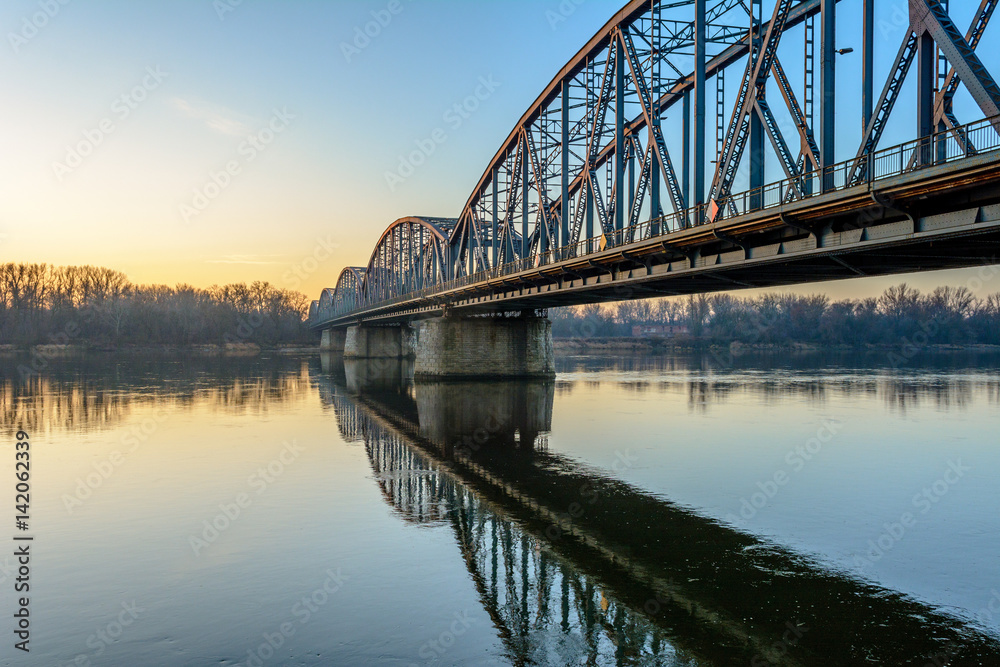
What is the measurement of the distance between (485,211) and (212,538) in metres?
49.5

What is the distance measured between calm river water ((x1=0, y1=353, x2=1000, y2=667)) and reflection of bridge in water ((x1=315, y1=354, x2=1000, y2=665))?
55 mm

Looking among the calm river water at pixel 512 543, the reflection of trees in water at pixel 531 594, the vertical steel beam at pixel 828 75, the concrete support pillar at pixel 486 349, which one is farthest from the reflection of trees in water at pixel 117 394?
the vertical steel beam at pixel 828 75

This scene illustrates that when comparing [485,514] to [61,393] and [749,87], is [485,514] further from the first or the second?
[61,393]

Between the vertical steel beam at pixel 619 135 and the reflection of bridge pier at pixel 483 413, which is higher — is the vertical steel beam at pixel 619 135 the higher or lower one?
the higher one

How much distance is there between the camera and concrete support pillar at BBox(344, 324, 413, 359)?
107 meters

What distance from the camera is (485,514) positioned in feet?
55.3

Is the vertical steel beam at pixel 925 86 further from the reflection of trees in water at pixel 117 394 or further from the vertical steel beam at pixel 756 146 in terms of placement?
the reflection of trees in water at pixel 117 394

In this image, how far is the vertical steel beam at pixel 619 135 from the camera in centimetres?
3288

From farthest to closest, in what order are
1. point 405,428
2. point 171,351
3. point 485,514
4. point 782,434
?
point 171,351 → point 405,428 → point 782,434 → point 485,514

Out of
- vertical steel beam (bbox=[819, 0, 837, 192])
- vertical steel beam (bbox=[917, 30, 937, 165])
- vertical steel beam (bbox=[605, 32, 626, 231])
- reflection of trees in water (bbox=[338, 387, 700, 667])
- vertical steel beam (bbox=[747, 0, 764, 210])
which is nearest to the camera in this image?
reflection of trees in water (bbox=[338, 387, 700, 667])

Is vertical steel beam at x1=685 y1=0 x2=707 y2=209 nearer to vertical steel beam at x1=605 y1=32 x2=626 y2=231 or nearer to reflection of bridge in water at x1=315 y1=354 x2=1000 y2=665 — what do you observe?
vertical steel beam at x1=605 y1=32 x2=626 y2=231

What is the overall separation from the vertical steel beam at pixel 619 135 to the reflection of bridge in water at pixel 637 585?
14.6 meters

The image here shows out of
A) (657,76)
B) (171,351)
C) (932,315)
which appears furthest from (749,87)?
(932,315)

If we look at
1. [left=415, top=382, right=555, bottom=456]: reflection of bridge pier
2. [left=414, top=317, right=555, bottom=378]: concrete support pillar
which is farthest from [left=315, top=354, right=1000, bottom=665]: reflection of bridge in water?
[left=414, top=317, right=555, bottom=378]: concrete support pillar
